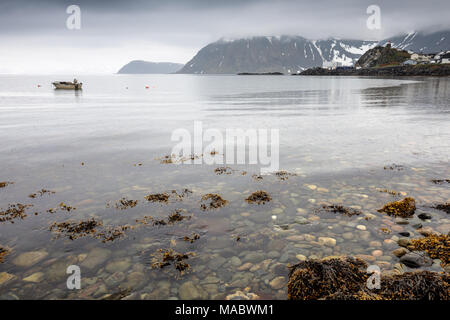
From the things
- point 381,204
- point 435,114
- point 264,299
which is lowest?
point 264,299

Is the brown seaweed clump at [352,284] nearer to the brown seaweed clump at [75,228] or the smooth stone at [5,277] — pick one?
the brown seaweed clump at [75,228]

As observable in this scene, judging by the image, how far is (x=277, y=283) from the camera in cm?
629

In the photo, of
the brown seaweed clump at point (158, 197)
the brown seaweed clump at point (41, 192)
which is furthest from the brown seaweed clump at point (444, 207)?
the brown seaweed clump at point (41, 192)

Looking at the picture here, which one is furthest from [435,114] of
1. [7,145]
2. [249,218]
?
[7,145]

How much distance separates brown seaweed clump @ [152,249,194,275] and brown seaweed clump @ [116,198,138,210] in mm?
3123

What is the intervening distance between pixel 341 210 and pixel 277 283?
4.26 metres

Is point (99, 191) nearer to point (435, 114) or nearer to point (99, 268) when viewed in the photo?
point (99, 268)

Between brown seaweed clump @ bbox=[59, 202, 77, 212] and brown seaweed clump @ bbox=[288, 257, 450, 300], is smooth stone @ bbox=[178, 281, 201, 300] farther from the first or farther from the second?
brown seaweed clump @ bbox=[59, 202, 77, 212]

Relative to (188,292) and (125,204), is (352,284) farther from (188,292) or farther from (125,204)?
(125,204)

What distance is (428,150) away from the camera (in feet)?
54.1

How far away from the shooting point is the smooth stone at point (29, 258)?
6953mm

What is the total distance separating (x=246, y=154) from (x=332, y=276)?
11.0 meters

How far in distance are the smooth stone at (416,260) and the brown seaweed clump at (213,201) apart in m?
5.47

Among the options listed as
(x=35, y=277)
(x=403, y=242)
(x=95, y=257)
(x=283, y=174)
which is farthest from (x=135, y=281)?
(x=283, y=174)
